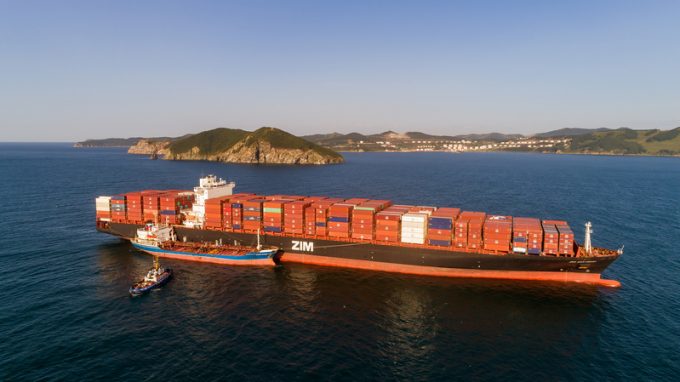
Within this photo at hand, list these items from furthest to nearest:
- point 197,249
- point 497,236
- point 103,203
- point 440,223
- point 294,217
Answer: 1. point 103,203
2. point 197,249
3. point 294,217
4. point 440,223
5. point 497,236

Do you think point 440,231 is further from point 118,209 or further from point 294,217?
point 118,209

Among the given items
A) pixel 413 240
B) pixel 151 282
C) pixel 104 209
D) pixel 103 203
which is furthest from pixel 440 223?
pixel 103 203

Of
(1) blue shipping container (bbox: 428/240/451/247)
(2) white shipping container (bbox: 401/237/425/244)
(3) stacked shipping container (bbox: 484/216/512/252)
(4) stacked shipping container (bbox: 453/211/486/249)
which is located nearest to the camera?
(3) stacked shipping container (bbox: 484/216/512/252)

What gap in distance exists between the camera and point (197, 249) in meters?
64.4

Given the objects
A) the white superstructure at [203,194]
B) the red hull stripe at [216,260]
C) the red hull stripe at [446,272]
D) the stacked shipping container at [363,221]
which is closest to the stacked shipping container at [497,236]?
the stacked shipping container at [363,221]

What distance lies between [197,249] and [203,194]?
44.7 ft

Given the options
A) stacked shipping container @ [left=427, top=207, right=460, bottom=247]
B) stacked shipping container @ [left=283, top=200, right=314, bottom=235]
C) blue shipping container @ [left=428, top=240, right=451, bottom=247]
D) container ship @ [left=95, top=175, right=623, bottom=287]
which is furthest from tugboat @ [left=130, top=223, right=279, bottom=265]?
blue shipping container @ [left=428, top=240, right=451, bottom=247]

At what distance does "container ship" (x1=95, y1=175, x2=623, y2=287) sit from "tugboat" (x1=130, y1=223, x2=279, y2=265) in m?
1.76

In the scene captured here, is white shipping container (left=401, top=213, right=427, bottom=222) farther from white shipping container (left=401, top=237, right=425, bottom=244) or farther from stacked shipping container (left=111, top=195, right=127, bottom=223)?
stacked shipping container (left=111, top=195, right=127, bottom=223)

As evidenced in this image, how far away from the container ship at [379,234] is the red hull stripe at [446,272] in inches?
5.8

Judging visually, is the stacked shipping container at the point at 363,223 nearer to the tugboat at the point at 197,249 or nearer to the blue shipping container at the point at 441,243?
the blue shipping container at the point at 441,243

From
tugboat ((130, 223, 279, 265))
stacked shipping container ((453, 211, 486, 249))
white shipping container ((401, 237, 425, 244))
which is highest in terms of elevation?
stacked shipping container ((453, 211, 486, 249))

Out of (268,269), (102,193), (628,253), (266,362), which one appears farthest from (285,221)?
(102,193)

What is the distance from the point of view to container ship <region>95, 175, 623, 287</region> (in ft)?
174
